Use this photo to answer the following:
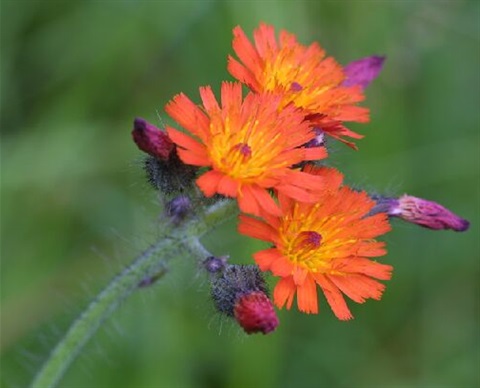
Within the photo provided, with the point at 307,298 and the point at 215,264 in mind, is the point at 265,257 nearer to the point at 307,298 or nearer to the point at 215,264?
the point at 307,298

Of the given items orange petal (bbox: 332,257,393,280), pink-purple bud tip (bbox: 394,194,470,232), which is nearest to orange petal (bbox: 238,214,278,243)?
orange petal (bbox: 332,257,393,280)

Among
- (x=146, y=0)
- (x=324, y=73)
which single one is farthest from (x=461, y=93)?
(x=324, y=73)

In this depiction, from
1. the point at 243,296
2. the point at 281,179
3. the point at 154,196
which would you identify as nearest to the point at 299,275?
the point at 243,296

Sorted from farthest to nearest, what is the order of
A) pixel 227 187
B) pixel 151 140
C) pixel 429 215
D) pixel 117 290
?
pixel 429 215, pixel 117 290, pixel 151 140, pixel 227 187

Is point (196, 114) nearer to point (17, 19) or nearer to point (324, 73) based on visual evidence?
point (324, 73)

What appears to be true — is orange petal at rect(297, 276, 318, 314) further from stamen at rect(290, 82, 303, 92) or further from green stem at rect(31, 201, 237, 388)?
stamen at rect(290, 82, 303, 92)

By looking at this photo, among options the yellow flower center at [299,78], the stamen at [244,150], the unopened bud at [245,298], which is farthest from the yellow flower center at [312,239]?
the yellow flower center at [299,78]
